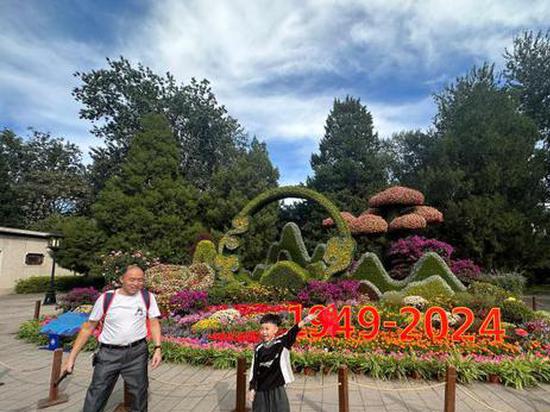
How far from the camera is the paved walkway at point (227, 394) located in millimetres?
5031

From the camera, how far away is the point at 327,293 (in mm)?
11547

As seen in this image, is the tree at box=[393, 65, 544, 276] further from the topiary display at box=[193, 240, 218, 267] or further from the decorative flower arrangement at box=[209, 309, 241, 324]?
the decorative flower arrangement at box=[209, 309, 241, 324]

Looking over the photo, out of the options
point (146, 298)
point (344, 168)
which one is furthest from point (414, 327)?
point (344, 168)

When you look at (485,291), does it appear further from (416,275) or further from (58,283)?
(58,283)

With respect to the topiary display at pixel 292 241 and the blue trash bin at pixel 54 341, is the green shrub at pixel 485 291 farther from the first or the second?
the blue trash bin at pixel 54 341

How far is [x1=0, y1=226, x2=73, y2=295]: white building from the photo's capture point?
23.3 m

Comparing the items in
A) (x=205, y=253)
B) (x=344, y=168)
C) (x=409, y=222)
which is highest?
(x=344, y=168)

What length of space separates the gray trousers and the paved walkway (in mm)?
1292

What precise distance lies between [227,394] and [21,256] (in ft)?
79.9

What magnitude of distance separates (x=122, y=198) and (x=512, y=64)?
2876cm

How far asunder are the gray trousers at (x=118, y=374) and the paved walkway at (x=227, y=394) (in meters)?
1.29

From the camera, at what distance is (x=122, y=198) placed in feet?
72.3

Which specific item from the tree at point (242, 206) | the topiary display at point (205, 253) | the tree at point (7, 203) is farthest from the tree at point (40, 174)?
the topiary display at point (205, 253)

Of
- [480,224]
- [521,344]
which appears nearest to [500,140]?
[480,224]
